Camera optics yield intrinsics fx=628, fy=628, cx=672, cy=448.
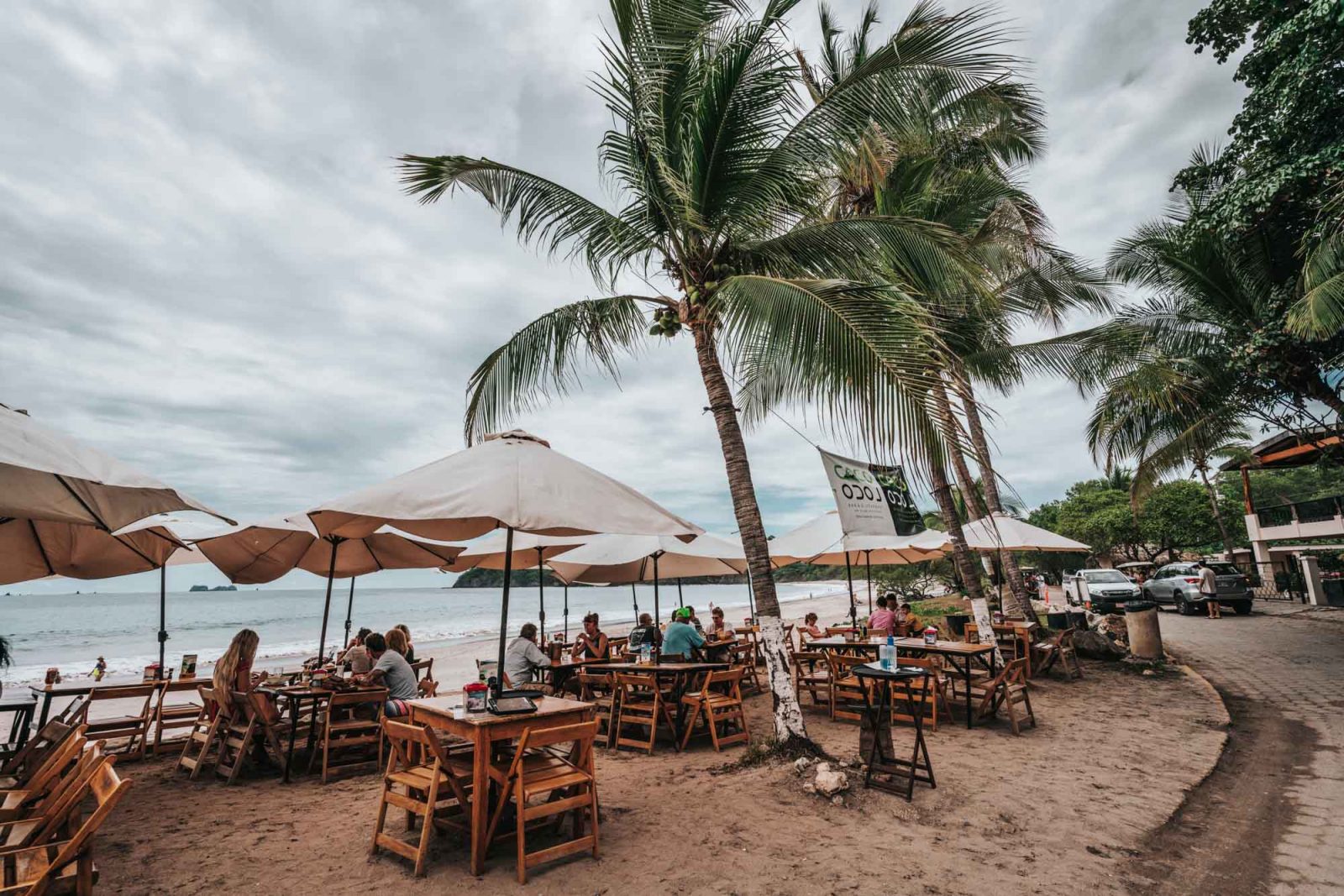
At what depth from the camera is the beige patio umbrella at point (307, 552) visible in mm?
6621

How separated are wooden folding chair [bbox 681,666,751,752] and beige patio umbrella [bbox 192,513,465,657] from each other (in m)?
3.70

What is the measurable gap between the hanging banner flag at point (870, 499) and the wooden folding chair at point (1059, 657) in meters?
5.17

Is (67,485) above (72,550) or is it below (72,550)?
above

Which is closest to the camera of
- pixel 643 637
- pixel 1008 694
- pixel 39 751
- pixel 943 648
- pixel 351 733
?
pixel 39 751

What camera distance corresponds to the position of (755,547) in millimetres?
5816

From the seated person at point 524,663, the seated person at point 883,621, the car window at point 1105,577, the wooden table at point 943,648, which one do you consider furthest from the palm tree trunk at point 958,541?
the car window at point 1105,577

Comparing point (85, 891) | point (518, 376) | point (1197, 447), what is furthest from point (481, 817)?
point (1197, 447)

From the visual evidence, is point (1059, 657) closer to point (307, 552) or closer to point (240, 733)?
point (240, 733)

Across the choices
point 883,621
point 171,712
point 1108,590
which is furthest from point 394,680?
point 1108,590

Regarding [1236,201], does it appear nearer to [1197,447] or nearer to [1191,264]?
[1191,264]

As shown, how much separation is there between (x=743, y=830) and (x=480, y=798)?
1.78m

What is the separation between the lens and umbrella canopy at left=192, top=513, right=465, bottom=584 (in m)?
6.62

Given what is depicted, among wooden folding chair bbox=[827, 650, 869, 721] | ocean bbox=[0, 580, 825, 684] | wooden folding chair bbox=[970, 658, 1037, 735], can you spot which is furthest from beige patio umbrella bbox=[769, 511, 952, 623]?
ocean bbox=[0, 580, 825, 684]

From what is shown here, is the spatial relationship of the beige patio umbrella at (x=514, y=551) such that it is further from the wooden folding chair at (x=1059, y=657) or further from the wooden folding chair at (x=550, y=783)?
the wooden folding chair at (x=1059, y=657)
